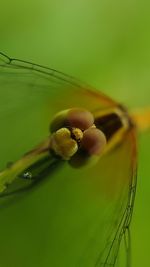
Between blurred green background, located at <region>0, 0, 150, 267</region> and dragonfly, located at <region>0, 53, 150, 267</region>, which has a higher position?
blurred green background, located at <region>0, 0, 150, 267</region>

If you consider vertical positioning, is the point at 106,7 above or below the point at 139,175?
above

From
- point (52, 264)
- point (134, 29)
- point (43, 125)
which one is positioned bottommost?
point (52, 264)

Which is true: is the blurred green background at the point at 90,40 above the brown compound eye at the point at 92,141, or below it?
above

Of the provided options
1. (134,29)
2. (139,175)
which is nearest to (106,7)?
(134,29)

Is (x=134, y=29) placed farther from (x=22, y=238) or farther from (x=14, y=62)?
(x=22, y=238)
